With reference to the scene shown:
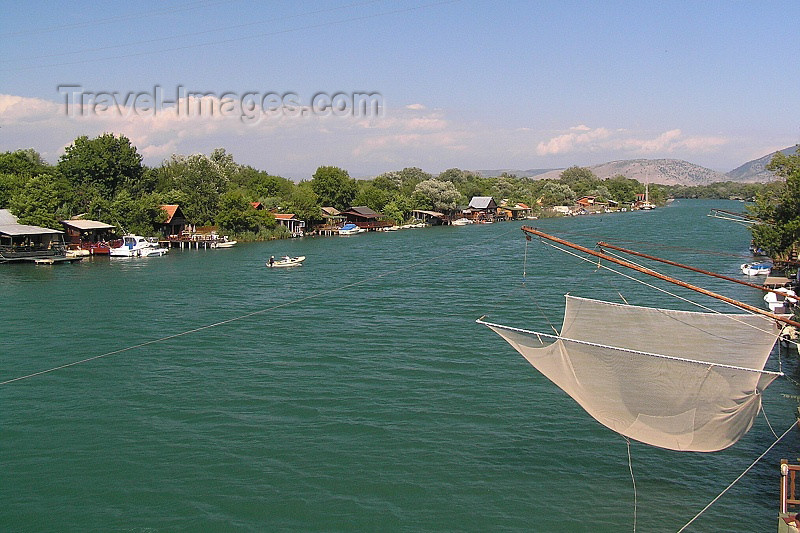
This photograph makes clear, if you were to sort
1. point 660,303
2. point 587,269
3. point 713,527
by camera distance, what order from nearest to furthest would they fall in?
point 713,527 < point 660,303 < point 587,269

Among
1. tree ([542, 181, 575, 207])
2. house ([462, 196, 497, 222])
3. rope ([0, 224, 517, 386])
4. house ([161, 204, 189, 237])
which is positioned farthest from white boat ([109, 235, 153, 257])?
tree ([542, 181, 575, 207])

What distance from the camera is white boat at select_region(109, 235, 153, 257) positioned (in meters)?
55.2

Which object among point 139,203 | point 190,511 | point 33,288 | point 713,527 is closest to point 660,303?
point 713,527

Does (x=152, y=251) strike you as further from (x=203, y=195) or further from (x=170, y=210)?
(x=203, y=195)

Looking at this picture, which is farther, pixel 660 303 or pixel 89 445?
pixel 660 303

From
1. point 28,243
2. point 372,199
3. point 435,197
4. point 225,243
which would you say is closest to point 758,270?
point 225,243

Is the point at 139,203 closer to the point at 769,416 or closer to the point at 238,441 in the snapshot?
the point at 238,441

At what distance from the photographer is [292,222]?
79.6 metres

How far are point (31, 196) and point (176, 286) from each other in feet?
78.8

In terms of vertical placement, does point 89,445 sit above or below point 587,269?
below

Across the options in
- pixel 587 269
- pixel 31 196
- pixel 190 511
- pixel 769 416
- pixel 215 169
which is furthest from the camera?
pixel 215 169

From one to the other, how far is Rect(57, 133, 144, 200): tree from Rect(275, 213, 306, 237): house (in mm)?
17334

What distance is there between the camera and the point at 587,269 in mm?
46031

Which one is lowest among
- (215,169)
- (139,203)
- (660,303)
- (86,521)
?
(86,521)
